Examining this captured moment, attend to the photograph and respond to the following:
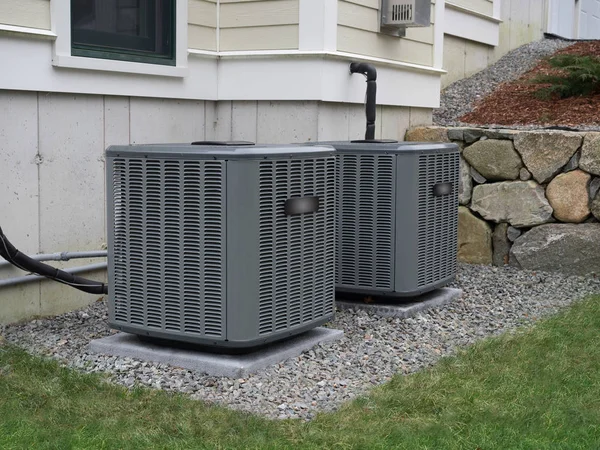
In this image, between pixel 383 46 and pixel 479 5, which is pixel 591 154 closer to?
pixel 383 46

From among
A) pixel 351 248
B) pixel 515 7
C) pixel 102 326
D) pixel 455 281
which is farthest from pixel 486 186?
pixel 515 7

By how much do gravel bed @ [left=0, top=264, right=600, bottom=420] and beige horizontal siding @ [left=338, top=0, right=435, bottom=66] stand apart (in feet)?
6.05

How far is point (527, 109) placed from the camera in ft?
27.2

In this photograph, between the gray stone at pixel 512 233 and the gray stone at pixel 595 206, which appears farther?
the gray stone at pixel 512 233

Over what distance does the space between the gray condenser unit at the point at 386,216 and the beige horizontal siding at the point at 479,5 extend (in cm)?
453

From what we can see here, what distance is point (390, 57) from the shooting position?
22.9 ft

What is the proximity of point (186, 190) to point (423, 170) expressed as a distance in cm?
182

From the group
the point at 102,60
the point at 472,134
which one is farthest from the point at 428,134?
the point at 102,60

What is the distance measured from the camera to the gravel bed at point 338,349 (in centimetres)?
399

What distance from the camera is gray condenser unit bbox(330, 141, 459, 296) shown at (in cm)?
538

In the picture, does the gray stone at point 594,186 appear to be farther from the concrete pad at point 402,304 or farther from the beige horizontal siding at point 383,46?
the beige horizontal siding at point 383,46

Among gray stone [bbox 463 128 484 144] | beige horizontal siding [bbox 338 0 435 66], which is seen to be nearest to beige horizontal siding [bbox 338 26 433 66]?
beige horizontal siding [bbox 338 0 435 66]

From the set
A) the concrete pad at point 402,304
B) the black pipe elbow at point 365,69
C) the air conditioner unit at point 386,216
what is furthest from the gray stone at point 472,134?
the concrete pad at point 402,304

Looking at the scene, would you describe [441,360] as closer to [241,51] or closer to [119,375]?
[119,375]
